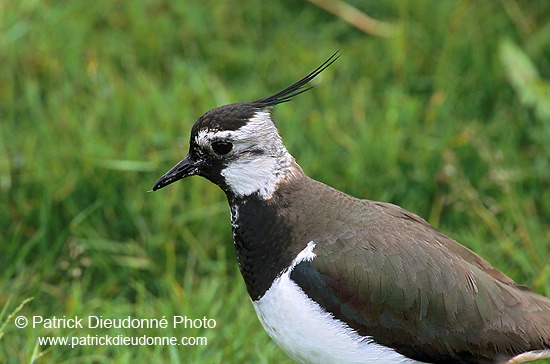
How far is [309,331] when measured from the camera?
3.81m

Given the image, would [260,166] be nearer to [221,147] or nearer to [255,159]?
[255,159]

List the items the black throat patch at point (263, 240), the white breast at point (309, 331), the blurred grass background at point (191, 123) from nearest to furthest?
the white breast at point (309, 331)
the black throat patch at point (263, 240)
the blurred grass background at point (191, 123)

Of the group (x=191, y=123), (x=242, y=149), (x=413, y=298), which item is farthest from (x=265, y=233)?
(x=191, y=123)

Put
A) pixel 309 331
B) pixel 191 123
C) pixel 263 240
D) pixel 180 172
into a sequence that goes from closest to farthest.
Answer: pixel 309 331 < pixel 263 240 < pixel 180 172 < pixel 191 123

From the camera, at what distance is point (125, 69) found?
6555 mm

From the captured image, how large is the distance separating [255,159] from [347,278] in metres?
0.68

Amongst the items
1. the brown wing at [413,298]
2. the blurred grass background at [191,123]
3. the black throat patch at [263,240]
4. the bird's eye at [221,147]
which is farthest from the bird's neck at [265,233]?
the blurred grass background at [191,123]

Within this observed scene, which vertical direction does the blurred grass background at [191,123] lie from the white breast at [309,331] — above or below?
below

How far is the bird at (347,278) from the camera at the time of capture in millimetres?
3852

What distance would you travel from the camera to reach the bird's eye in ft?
13.2

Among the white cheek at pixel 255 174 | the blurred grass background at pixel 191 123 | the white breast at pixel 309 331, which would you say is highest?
the white cheek at pixel 255 174

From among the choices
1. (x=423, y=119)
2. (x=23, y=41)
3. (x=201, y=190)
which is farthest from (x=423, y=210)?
(x=23, y=41)

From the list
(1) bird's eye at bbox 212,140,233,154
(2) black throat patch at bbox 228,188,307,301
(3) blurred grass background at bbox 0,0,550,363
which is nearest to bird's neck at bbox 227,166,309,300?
(2) black throat patch at bbox 228,188,307,301

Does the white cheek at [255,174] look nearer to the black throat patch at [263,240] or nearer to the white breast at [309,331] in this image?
the black throat patch at [263,240]
